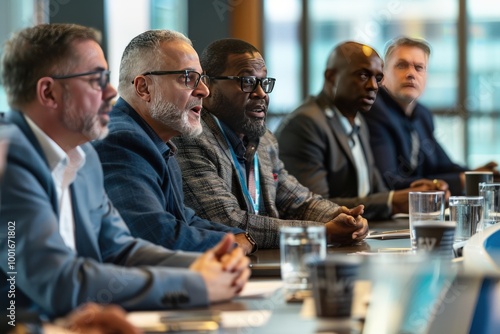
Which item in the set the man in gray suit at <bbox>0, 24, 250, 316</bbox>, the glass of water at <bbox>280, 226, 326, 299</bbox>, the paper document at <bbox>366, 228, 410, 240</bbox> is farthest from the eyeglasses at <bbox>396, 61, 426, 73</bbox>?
the glass of water at <bbox>280, 226, 326, 299</bbox>

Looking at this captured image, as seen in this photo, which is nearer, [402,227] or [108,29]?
[402,227]

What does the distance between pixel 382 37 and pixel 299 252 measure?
6851 millimetres

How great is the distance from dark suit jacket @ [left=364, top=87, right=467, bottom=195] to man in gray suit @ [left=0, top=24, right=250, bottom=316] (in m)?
2.79

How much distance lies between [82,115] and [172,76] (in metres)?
0.89

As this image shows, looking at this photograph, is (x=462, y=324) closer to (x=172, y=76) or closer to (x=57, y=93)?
(x=57, y=93)

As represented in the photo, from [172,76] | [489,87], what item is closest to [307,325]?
[172,76]

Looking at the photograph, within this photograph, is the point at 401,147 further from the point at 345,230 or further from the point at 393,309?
the point at 393,309

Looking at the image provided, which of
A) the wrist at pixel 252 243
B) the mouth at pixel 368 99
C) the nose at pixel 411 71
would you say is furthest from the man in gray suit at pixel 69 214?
the nose at pixel 411 71

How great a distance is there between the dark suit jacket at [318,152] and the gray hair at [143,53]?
4.40ft

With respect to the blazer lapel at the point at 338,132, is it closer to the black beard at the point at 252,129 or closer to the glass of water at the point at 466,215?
the black beard at the point at 252,129

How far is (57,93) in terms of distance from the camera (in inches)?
82.3

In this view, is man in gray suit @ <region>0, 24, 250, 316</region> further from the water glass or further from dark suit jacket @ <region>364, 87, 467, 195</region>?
dark suit jacket @ <region>364, 87, 467, 195</region>

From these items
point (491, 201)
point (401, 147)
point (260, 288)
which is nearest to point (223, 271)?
point (260, 288)

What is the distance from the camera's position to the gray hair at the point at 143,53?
9.71ft
